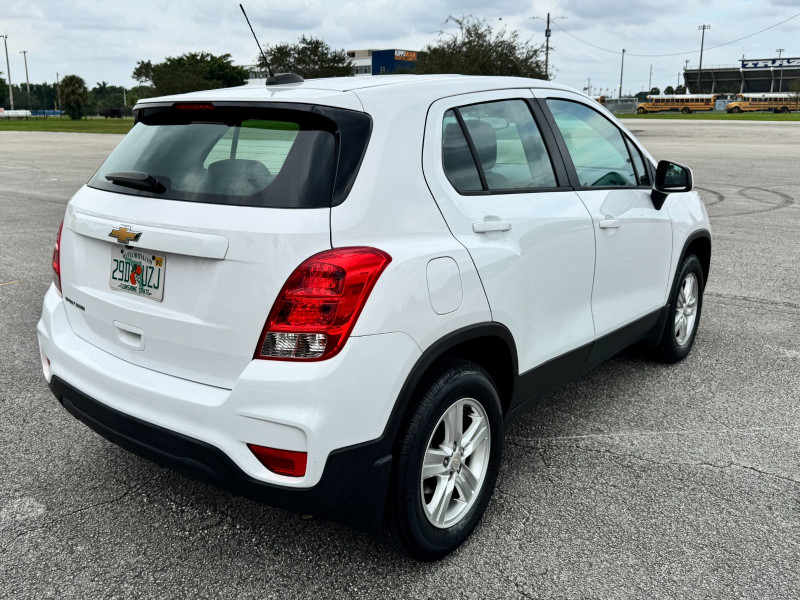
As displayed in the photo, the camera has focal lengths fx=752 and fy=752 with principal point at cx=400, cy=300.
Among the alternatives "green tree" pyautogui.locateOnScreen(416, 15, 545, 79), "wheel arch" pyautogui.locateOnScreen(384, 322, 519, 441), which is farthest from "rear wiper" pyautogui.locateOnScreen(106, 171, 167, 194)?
"green tree" pyautogui.locateOnScreen(416, 15, 545, 79)

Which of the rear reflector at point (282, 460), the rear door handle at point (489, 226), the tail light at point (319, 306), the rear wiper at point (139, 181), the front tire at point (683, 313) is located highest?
the rear wiper at point (139, 181)

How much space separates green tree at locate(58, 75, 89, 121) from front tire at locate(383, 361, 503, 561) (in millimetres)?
95127

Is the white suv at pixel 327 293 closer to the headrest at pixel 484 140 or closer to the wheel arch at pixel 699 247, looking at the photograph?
the headrest at pixel 484 140

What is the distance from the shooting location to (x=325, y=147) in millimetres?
2432

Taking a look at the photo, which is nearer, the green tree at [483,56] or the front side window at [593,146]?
the front side window at [593,146]

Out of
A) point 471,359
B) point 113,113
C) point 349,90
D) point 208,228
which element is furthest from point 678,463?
point 113,113

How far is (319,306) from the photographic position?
228 centimetres

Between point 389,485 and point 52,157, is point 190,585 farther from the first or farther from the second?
point 52,157

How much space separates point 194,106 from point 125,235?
0.57m

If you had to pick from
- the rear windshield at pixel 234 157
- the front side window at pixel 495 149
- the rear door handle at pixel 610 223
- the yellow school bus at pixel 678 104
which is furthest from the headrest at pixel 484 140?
the yellow school bus at pixel 678 104

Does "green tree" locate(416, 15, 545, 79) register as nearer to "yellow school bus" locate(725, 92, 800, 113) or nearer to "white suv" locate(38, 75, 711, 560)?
"white suv" locate(38, 75, 711, 560)

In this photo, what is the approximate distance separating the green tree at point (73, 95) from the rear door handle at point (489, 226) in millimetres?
95002

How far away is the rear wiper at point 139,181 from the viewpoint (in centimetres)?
264

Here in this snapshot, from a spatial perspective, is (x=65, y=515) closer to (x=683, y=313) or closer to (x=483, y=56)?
(x=683, y=313)
